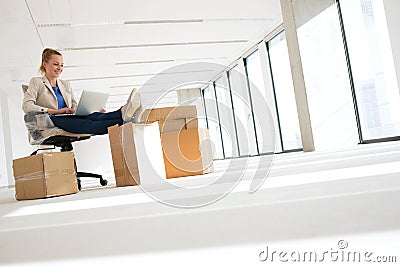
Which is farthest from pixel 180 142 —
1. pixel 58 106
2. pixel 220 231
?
pixel 220 231

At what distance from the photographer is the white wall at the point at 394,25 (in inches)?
145

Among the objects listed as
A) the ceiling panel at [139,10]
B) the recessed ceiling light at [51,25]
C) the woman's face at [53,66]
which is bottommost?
the woman's face at [53,66]

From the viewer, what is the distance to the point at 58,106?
309 cm

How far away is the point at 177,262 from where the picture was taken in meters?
0.67

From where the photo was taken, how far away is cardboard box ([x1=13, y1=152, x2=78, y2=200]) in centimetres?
233

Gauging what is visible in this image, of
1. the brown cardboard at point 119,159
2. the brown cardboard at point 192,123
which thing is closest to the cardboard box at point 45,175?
the brown cardboard at point 119,159

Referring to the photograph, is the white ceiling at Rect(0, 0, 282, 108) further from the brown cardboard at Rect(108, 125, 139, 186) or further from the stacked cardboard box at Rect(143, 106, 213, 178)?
the brown cardboard at Rect(108, 125, 139, 186)

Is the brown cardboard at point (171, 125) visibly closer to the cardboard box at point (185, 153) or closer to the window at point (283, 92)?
the cardboard box at point (185, 153)

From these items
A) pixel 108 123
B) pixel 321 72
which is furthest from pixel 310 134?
pixel 108 123

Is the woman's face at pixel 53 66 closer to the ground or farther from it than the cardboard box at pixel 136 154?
farther from it

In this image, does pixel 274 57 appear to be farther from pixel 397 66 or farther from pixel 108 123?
pixel 108 123

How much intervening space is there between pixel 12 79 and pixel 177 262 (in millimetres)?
7921

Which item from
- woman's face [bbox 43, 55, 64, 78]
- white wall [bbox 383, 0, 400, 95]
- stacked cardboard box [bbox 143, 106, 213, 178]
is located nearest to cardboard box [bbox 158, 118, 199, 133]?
stacked cardboard box [bbox 143, 106, 213, 178]

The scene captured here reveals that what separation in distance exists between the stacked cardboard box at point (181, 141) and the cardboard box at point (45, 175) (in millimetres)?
803
